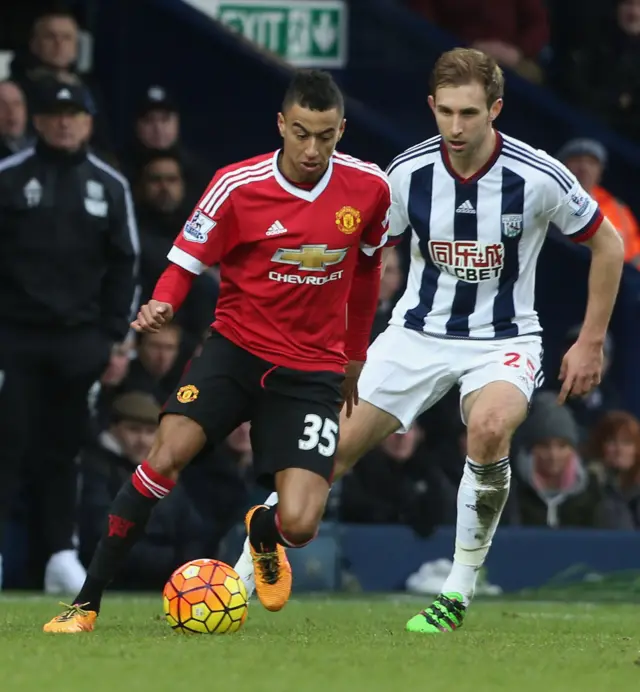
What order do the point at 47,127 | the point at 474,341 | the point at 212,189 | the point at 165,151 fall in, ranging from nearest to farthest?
the point at 212,189
the point at 474,341
the point at 47,127
the point at 165,151

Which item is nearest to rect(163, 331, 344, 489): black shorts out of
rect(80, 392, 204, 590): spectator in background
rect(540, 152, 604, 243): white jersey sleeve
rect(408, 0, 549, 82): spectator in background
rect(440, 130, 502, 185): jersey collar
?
rect(440, 130, 502, 185): jersey collar

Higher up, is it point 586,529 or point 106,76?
point 106,76

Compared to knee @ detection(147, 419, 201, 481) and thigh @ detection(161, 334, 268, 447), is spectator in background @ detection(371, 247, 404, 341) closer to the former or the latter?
thigh @ detection(161, 334, 268, 447)

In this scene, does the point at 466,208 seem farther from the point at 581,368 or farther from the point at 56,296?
the point at 56,296

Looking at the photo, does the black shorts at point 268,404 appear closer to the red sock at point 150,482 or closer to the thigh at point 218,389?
the thigh at point 218,389

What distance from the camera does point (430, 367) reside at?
7.74m

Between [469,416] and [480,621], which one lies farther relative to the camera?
[480,621]

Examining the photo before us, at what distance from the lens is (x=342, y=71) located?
45.6ft

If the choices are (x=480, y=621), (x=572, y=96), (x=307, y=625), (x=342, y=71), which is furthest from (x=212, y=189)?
(x=572, y=96)

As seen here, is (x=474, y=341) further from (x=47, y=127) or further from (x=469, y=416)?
(x=47, y=127)

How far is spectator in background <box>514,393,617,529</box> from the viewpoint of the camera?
36.9 feet

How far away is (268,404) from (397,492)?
3784 mm

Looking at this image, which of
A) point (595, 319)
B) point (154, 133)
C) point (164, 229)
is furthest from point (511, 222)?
point (154, 133)

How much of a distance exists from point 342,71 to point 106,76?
1.95 meters
